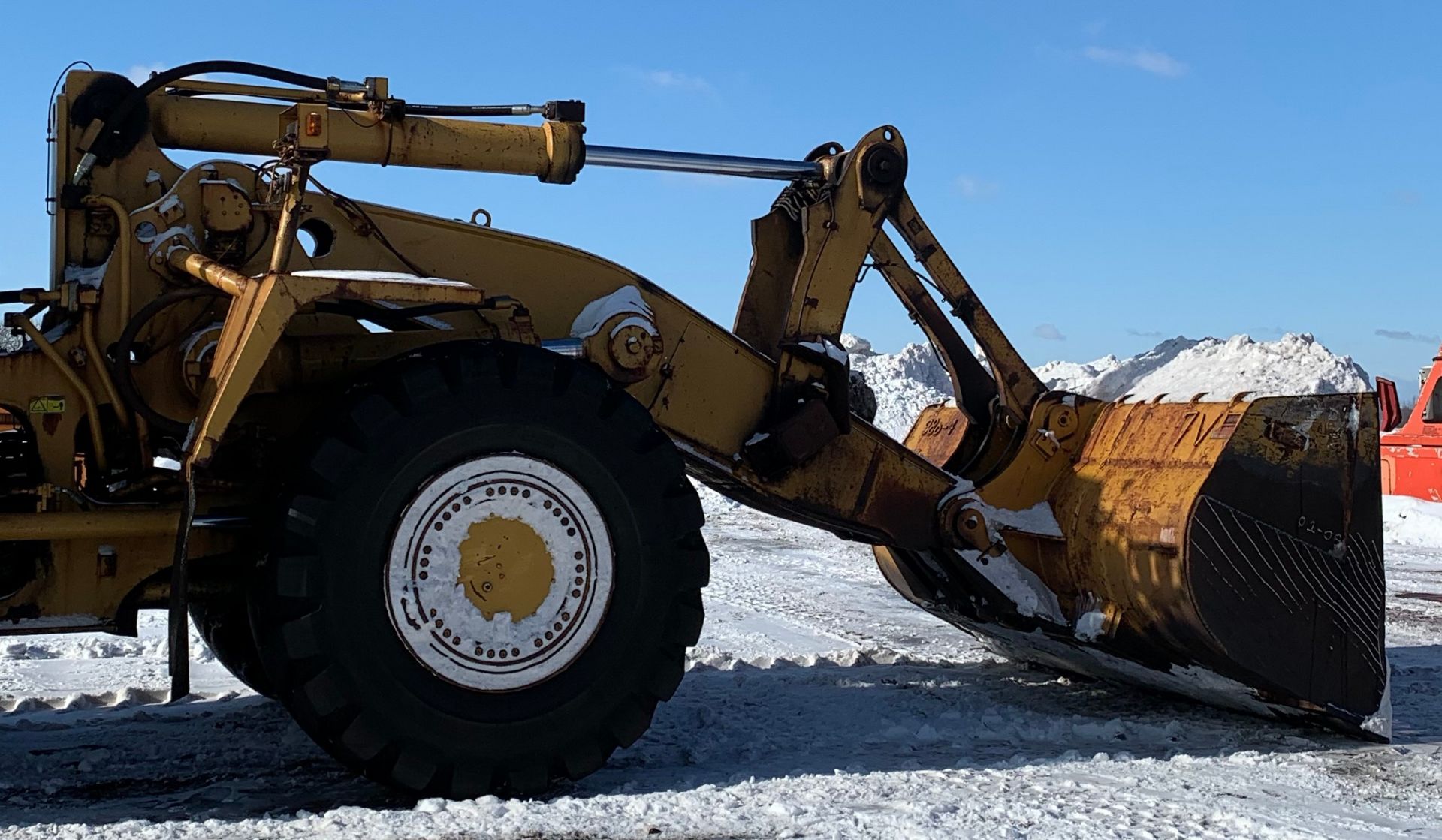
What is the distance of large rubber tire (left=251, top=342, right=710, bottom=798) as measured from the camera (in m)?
4.09

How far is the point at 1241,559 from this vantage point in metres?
5.55

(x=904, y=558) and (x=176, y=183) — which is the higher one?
(x=176, y=183)

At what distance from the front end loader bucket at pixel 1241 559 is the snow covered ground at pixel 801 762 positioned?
0.25 meters

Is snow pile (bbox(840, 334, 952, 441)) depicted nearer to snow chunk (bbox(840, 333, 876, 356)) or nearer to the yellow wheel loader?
snow chunk (bbox(840, 333, 876, 356))

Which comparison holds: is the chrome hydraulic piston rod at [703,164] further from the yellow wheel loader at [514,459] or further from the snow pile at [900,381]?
the snow pile at [900,381]

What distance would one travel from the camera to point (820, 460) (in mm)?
5871

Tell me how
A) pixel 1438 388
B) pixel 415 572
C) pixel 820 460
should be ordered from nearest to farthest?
pixel 415 572, pixel 820 460, pixel 1438 388

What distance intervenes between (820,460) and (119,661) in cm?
357

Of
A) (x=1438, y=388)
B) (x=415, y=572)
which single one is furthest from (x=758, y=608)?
(x=1438, y=388)

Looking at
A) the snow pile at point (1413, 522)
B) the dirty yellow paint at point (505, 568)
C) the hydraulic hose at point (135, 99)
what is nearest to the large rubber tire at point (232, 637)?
the dirty yellow paint at point (505, 568)

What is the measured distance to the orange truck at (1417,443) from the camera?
1739 cm

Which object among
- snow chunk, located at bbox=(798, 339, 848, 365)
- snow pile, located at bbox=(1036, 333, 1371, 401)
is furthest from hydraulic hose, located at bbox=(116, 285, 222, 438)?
snow pile, located at bbox=(1036, 333, 1371, 401)

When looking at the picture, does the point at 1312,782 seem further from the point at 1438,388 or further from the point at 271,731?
the point at 1438,388

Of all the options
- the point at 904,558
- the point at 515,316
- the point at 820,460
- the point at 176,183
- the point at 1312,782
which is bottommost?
the point at 1312,782
